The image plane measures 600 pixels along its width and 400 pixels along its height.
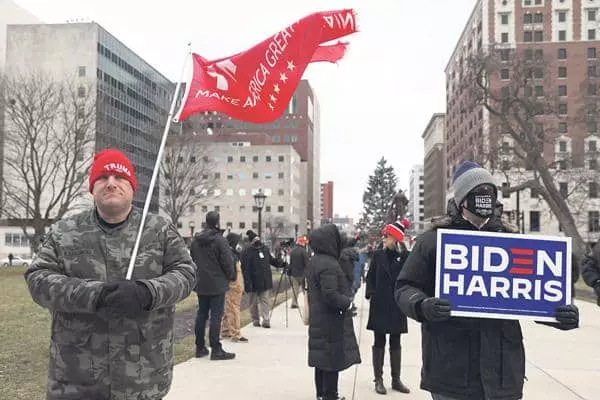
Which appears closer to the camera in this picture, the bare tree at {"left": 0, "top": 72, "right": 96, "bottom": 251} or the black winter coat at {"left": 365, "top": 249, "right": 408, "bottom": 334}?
the black winter coat at {"left": 365, "top": 249, "right": 408, "bottom": 334}

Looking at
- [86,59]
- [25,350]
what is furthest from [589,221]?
[25,350]

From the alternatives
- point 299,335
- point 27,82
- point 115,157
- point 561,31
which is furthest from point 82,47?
point 115,157

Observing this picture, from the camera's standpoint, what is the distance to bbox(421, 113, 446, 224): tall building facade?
449ft

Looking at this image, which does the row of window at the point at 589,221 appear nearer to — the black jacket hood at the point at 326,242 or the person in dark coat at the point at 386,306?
the person in dark coat at the point at 386,306

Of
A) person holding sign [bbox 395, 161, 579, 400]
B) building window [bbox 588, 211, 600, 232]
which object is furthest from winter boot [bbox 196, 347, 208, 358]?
building window [bbox 588, 211, 600, 232]

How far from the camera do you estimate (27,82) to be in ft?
122

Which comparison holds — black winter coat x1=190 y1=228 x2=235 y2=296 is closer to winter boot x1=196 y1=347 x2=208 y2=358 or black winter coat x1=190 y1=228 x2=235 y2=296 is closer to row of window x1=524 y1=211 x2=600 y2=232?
winter boot x1=196 y1=347 x2=208 y2=358

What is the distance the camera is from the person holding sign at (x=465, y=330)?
121 inches

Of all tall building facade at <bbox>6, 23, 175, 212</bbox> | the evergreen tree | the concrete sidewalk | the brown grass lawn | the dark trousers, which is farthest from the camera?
the evergreen tree

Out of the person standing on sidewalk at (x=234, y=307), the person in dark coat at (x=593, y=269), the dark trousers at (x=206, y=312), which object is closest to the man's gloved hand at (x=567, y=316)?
the person in dark coat at (x=593, y=269)

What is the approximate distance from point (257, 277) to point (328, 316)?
559 cm

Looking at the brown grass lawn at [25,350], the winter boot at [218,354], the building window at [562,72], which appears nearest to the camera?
the brown grass lawn at [25,350]

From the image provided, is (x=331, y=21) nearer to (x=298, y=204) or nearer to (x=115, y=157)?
(x=115, y=157)

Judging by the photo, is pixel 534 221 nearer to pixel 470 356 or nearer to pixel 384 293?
pixel 384 293
